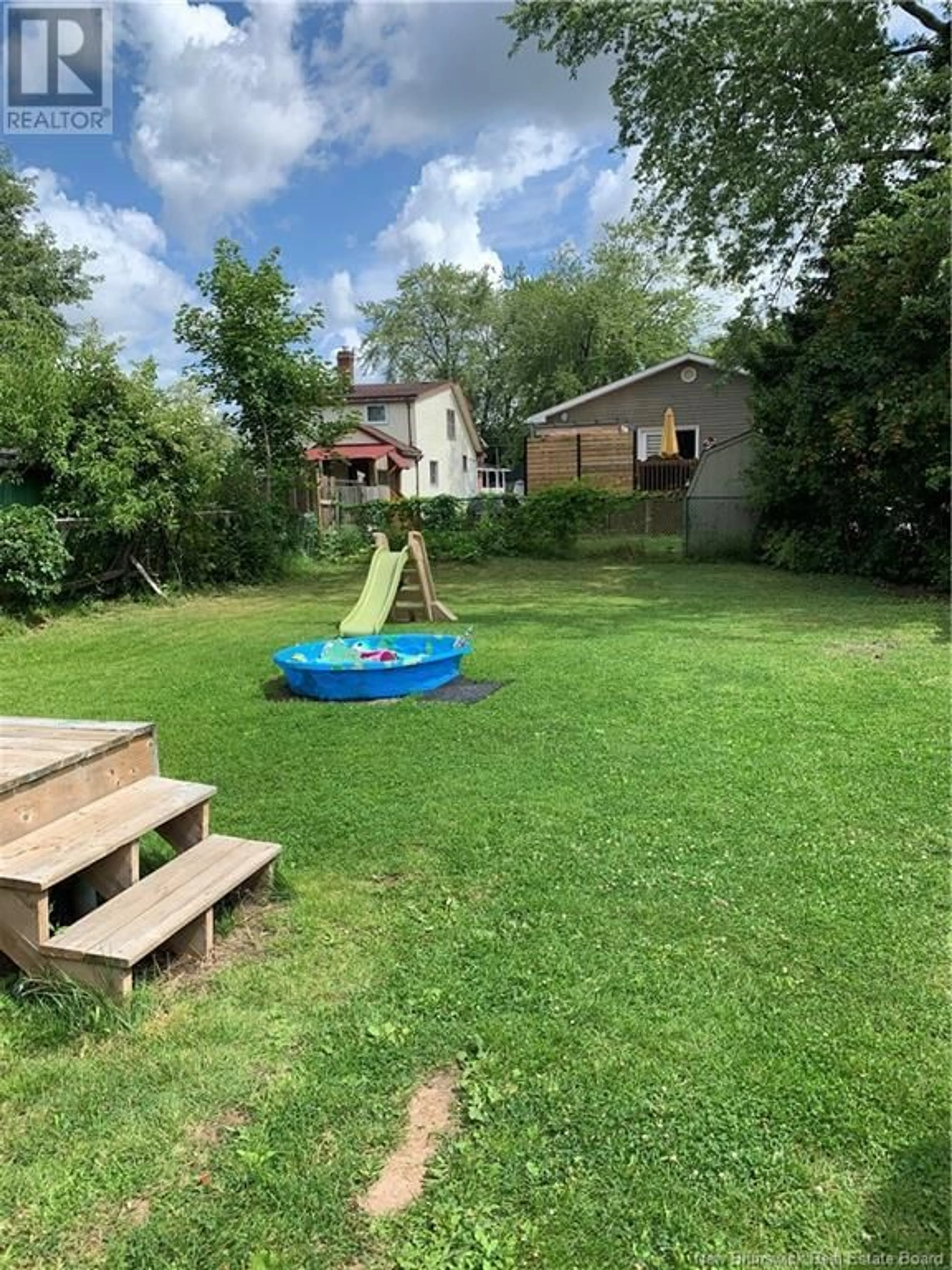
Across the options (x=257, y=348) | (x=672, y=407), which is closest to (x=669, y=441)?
(x=672, y=407)

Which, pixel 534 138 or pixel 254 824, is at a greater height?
pixel 534 138

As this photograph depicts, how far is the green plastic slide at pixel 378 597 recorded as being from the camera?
8.50 metres

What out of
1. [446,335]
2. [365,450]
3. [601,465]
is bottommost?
[601,465]

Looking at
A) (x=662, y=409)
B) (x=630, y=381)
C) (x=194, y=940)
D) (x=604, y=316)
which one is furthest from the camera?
(x=604, y=316)

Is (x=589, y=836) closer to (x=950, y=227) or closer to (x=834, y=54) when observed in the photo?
(x=950, y=227)

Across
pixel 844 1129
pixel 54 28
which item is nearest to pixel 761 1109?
pixel 844 1129

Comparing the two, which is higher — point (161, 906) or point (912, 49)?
point (912, 49)

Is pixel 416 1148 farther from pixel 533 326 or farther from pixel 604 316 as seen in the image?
pixel 533 326

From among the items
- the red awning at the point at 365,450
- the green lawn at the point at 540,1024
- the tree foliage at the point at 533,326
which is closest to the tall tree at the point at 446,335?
the tree foliage at the point at 533,326

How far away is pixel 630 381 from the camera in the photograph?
24.5 meters

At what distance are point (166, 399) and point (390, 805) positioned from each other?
33.7 ft

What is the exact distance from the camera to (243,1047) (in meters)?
2.27

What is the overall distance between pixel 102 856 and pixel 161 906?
24 cm

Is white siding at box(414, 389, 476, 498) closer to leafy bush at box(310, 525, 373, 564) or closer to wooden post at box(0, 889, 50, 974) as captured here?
leafy bush at box(310, 525, 373, 564)
